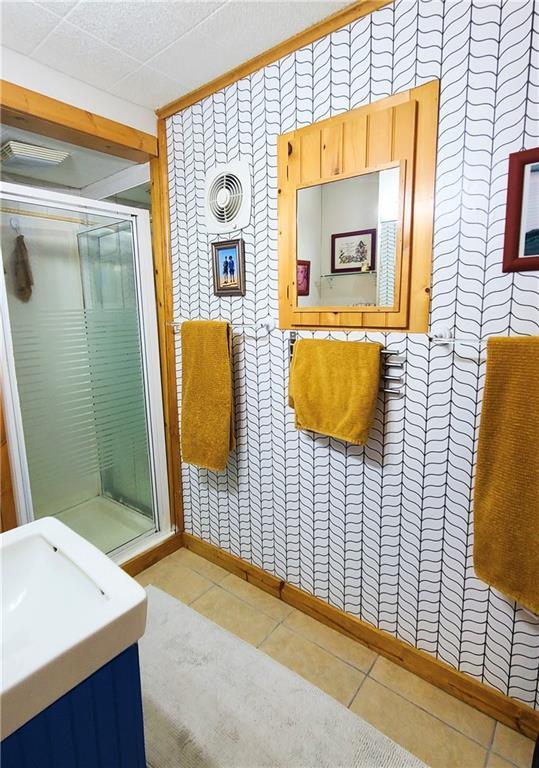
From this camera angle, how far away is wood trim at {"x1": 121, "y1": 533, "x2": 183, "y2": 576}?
2065 mm

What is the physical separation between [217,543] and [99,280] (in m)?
1.52

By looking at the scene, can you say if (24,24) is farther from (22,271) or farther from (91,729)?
(91,729)

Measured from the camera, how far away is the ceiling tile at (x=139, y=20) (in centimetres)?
128

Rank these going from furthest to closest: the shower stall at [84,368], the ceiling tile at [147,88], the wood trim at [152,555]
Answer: the wood trim at [152,555]
the shower stall at [84,368]
the ceiling tile at [147,88]

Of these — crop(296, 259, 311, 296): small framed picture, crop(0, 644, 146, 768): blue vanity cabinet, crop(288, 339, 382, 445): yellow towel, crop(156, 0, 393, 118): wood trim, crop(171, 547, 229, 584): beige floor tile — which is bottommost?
crop(171, 547, 229, 584): beige floor tile

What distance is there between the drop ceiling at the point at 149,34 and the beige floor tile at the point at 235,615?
90.7 inches

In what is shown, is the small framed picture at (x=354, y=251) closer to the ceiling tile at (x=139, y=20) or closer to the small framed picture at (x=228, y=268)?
the small framed picture at (x=228, y=268)

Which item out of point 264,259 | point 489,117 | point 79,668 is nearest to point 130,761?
point 79,668

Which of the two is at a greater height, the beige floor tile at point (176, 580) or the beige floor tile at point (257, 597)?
the beige floor tile at point (176, 580)

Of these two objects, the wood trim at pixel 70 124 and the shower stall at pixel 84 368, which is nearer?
the wood trim at pixel 70 124

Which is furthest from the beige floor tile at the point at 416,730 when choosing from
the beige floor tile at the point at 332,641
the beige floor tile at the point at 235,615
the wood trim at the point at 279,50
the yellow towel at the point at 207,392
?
the wood trim at the point at 279,50

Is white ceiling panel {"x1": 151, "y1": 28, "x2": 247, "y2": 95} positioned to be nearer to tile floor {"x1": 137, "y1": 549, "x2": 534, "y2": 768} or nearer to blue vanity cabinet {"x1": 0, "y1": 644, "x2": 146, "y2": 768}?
blue vanity cabinet {"x1": 0, "y1": 644, "x2": 146, "y2": 768}

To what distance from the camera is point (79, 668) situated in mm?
693

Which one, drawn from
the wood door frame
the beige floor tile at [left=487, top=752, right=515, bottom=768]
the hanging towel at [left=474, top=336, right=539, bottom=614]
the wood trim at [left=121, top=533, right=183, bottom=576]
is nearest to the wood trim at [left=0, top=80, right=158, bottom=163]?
the wood door frame
